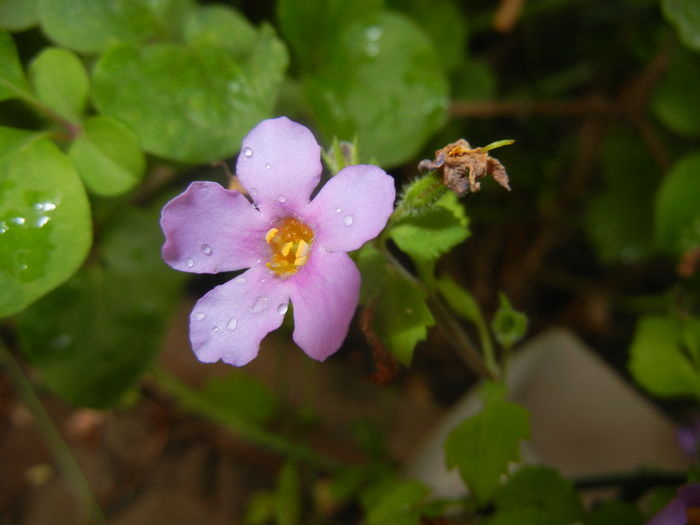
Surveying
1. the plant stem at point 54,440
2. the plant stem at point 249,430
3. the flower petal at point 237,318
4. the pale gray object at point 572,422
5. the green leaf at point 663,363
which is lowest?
the plant stem at point 54,440

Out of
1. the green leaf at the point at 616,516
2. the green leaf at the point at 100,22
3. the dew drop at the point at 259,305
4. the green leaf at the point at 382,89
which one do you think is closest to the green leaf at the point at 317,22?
the green leaf at the point at 382,89

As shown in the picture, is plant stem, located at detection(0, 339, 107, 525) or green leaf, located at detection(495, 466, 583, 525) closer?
green leaf, located at detection(495, 466, 583, 525)

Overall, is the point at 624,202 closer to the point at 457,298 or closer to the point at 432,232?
the point at 457,298

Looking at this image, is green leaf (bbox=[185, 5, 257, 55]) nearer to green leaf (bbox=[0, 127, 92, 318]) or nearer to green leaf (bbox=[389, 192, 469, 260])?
green leaf (bbox=[0, 127, 92, 318])

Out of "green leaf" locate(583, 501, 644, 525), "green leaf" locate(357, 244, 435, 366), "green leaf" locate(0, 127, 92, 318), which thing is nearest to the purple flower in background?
"green leaf" locate(583, 501, 644, 525)

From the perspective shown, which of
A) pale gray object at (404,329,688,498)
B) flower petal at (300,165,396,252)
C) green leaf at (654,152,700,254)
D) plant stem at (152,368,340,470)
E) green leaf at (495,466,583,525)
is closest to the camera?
flower petal at (300,165,396,252)

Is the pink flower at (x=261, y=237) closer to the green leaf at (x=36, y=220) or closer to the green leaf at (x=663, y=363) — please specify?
the green leaf at (x=36, y=220)

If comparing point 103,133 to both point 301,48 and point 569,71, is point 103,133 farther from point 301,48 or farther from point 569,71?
point 569,71
